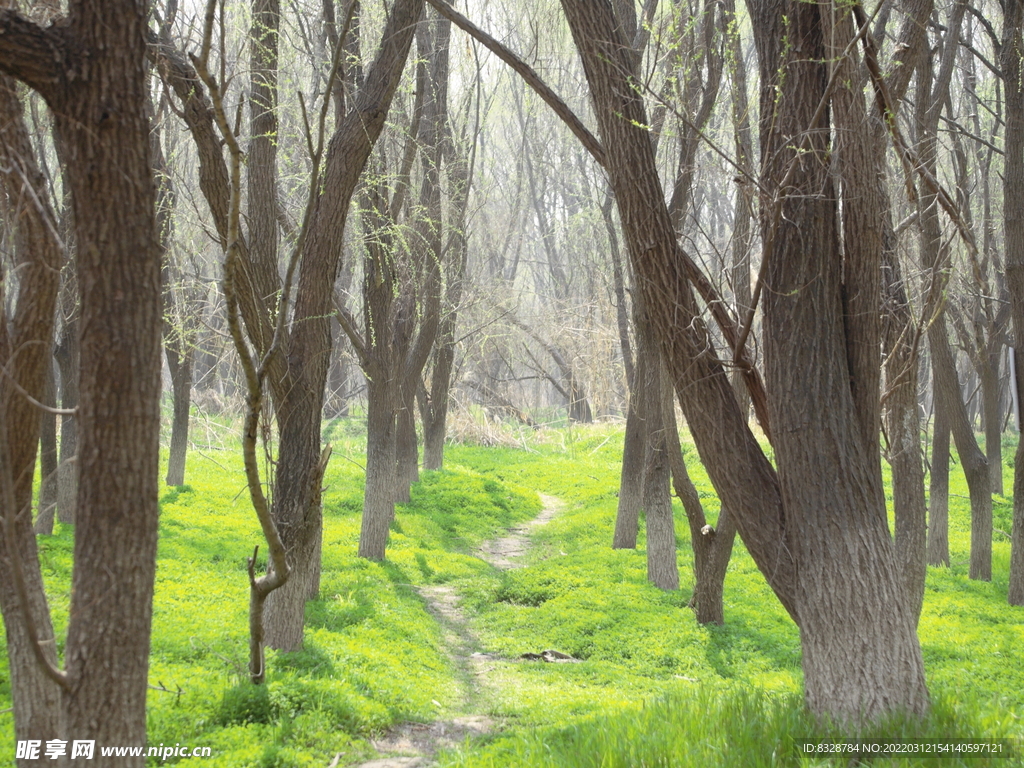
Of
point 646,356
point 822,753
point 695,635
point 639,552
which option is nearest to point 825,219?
point 822,753

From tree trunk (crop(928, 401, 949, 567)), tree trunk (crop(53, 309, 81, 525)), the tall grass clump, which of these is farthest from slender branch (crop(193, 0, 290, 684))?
tree trunk (crop(928, 401, 949, 567))

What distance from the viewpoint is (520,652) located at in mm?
7391

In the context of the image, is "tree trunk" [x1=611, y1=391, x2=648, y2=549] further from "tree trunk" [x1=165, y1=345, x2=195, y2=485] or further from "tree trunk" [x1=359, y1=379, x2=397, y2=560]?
"tree trunk" [x1=165, y1=345, x2=195, y2=485]

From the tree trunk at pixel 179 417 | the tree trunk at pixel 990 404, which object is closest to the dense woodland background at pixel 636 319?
the tree trunk at pixel 990 404

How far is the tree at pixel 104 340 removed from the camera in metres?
2.54

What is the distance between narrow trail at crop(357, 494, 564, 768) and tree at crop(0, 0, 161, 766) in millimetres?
2422

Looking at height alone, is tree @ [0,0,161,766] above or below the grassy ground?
above

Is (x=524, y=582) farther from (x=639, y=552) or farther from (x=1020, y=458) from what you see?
(x=1020, y=458)

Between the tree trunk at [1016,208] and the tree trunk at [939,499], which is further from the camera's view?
the tree trunk at [939,499]

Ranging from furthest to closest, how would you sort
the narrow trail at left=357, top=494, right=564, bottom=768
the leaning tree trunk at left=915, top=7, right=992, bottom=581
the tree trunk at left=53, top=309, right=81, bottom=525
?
the leaning tree trunk at left=915, top=7, right=992, bottom=581 < the tree trunk at left=53, top=309, right=81, bottom=525 < the narrow trail at left=357, top=494, right=564, bottom=768

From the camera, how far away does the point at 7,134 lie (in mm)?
3627

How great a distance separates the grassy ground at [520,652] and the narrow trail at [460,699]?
0.36ft

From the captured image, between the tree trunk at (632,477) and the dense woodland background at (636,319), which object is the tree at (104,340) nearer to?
the dense woodland background at (636,319)

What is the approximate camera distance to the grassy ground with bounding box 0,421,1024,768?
4.05 meters
